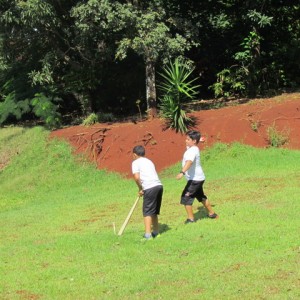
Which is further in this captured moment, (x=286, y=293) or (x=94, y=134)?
(x=94, y=134)

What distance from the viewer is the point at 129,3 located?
62.5ft

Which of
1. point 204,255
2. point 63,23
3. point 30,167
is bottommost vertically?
point 30,167

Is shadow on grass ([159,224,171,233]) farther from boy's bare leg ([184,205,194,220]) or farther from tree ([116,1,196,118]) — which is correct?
tree ([116,1,196,118])

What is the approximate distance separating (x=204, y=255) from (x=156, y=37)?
1197cm

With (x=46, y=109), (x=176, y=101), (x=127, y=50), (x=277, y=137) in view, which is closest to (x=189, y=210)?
(x=277, y=137)

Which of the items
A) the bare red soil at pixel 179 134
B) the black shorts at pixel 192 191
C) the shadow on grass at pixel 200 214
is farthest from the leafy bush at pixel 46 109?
the black shorts at pixel 192 191

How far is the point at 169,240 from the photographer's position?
27.9 ft

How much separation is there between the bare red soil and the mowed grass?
61 centimetres

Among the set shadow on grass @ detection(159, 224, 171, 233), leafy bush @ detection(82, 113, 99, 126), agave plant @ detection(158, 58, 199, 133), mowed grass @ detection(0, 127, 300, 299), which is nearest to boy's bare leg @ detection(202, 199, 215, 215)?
mowed grass @ detection(0, 127, 300, 299)

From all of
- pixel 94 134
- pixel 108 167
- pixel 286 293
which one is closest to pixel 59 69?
pixel 94 134

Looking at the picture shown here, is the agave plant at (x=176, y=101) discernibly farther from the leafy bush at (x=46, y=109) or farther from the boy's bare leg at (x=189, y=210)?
the boy's bare leg at (x=189, y=210)

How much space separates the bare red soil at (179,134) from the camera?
16969mm

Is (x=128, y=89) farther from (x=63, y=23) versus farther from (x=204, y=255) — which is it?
(x=204, y=255)

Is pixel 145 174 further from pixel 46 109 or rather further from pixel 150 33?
pixel 46 109
